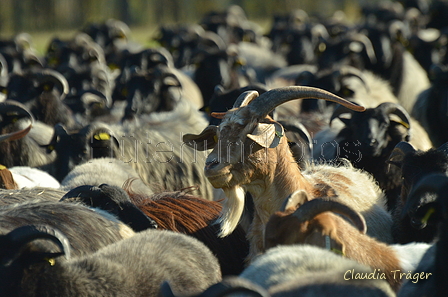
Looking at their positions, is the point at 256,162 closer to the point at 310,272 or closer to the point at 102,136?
the point at 310,272

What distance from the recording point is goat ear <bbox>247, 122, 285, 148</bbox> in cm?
395

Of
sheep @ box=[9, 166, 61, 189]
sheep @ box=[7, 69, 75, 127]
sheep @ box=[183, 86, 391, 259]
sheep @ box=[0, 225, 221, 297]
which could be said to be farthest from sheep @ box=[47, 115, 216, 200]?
sheep @ box=[0, 225, 221, 297]

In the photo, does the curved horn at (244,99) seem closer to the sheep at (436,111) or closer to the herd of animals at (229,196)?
the herd of animals at (229,196)

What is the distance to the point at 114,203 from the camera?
450 centimetres

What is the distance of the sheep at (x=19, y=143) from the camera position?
7.28 meters

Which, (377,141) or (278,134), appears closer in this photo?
(278,134)

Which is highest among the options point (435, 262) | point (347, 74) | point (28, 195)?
point (435, 262)

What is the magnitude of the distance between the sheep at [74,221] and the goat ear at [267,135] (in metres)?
1.09

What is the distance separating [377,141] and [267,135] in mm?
2322

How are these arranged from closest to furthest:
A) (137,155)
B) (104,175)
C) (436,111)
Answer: (104,175) → (137,155) → (436,111)

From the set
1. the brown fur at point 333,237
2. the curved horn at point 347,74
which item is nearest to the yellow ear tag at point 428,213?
the brown fur at point 333,237

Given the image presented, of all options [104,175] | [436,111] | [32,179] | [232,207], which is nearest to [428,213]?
[232,207]

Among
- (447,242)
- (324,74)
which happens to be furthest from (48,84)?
(447,242)

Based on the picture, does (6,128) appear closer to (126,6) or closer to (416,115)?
(416,115)
